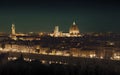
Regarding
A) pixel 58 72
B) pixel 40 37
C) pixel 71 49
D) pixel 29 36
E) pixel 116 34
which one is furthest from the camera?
pixel 29 36

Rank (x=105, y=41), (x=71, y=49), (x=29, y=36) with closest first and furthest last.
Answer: (x=105, y=41) < (x=71, y=49) < (x=29, y=36)

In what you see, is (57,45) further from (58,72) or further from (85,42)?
(58,72)

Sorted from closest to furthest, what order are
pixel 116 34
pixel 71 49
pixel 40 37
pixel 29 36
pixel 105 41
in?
1. pixel 116 34
2. pixel 105 41
3. pixel 71 49
4. pixel 40 37
5. pixel 29 36

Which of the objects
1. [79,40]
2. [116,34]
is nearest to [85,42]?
[79,40]

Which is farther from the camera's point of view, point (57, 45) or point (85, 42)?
point (57, 45)

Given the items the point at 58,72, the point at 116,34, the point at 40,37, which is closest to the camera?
the point at 58,72

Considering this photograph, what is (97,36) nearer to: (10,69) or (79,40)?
A: (79,40)

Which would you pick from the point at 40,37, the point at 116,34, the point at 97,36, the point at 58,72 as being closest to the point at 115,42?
the point at 116,34

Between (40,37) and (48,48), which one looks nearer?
(48,48)
